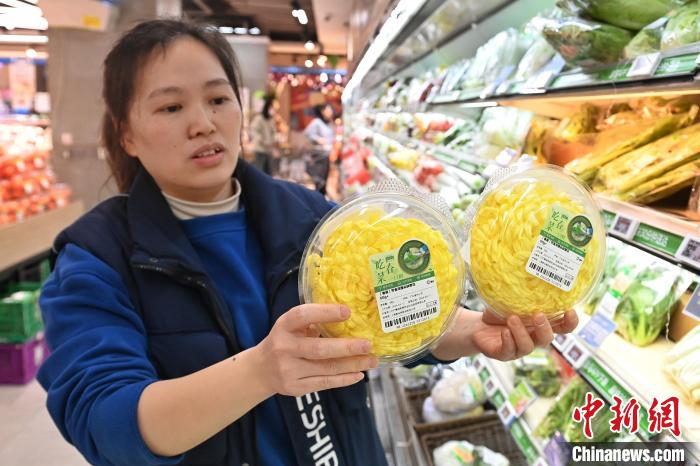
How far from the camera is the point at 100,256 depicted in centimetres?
102

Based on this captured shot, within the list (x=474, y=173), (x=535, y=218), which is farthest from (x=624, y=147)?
(x=535, y=218)

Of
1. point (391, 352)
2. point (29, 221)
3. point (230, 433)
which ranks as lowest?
point (29, 221)

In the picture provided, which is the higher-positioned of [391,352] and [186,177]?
[186,177]

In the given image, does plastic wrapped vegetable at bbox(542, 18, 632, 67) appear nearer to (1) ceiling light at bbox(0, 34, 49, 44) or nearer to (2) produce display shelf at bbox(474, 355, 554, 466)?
(2) produce display shelf at bbox(474, 355, 554, 466)

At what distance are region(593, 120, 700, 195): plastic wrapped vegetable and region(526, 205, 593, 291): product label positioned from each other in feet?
1.83

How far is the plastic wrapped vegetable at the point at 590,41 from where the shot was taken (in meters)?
1.31

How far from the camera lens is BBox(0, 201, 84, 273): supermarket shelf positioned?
3.77 m

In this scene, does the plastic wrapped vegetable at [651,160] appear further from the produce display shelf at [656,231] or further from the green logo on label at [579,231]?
the green logo on label at [579,231]

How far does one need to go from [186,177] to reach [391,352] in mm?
600

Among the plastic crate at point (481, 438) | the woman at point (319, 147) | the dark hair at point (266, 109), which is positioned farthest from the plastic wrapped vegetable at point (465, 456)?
the dark hair at point (266, 109)

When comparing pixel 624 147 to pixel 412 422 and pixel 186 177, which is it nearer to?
pixel 186 177

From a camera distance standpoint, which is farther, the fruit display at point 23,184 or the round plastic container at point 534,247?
the fruit display at point 23,184

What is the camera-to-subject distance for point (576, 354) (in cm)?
132

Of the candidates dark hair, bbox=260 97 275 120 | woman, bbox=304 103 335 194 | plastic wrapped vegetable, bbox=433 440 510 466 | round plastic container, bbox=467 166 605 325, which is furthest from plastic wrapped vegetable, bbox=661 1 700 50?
dark hair, bbox=260 97 275 120
